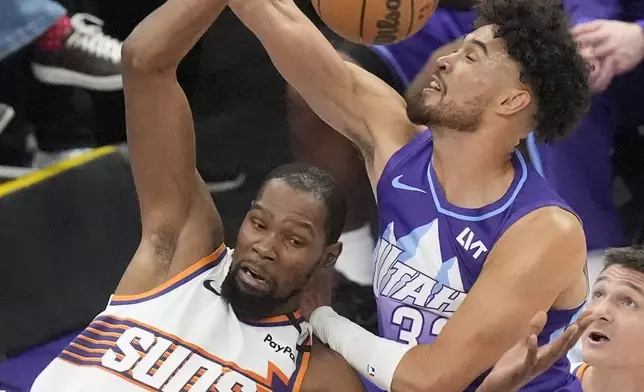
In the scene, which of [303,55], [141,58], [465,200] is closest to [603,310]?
[465,200]

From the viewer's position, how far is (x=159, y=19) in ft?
5.01

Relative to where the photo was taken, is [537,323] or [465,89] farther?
[465,89]

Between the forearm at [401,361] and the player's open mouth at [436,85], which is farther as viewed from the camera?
the player's open mouth at [436,85]

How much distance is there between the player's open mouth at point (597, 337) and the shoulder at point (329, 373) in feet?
1.48

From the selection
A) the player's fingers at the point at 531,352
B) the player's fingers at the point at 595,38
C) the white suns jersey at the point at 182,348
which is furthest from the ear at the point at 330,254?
the player's fingers at the point at 595,38

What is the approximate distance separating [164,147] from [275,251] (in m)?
0.26

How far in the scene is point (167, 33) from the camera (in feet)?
4.98

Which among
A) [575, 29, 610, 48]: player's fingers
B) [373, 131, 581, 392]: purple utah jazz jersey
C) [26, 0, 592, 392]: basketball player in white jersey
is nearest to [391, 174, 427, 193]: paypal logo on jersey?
[373, 131, 581, 392]: purple utah jazz jersey

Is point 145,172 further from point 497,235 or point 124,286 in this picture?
point 497,235

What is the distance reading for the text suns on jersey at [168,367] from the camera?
1.52 m

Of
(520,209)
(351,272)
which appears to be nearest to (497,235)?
(520,209)

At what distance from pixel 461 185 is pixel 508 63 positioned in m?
0.22

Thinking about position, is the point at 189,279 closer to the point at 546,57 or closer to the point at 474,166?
the point at 474,166

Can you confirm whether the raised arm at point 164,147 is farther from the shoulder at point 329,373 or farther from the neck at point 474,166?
the neck at point 474,166
